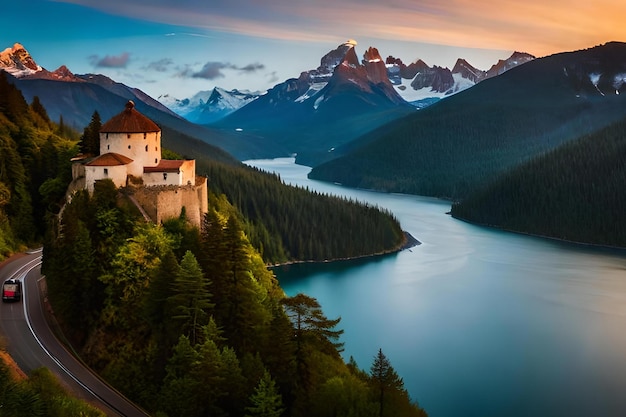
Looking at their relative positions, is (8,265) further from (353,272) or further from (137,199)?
(353,272)

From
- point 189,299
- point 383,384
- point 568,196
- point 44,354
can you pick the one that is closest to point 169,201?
point 189,299

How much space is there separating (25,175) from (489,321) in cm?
4301

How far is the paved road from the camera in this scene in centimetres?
2603

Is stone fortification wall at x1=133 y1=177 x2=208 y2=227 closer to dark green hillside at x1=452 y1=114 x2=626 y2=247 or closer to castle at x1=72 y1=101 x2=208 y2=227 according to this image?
castle at x1=72 y1=101 x2=208 y2=227

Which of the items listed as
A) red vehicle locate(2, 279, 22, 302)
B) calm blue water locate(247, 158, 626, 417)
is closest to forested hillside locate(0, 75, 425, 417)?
red vehicle locate(2, 279, 22, 302)

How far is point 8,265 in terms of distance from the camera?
36594mm

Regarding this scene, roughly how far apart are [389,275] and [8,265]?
5644 cm

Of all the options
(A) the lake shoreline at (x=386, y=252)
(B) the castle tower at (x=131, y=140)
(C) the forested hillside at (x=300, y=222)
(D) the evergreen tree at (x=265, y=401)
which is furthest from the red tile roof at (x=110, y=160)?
(A) the lake shoreline at (x=386, y=252)

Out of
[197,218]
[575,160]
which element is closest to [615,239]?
[575,160]

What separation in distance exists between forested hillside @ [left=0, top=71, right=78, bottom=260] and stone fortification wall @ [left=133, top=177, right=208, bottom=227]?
27.3 feet

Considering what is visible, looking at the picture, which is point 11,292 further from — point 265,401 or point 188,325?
point 265,401

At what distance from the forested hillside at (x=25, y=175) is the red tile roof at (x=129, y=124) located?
625 cm

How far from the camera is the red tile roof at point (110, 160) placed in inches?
1351

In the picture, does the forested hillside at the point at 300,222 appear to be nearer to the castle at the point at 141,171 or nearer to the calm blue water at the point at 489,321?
the calm blue water at the point at 489,321
